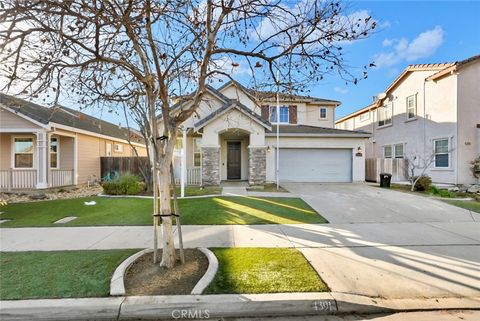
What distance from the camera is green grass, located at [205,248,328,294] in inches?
147

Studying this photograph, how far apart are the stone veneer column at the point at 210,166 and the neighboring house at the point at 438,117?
12.7m

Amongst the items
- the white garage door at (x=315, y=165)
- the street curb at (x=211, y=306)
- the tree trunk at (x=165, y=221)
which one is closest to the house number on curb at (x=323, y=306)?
the street curb at (x=211, y=306)

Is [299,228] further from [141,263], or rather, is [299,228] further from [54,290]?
[54,290]

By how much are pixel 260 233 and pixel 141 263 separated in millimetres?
2914

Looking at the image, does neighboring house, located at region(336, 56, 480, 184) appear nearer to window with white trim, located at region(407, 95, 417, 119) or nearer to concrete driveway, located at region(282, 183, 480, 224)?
window with white trim, located at region(407, 95, 417, 119)

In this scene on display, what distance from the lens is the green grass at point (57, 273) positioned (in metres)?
3.66

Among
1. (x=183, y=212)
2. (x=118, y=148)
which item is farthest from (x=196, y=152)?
(x=118, y=148)

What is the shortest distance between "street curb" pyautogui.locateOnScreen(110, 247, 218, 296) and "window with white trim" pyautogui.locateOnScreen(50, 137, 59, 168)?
1407cm

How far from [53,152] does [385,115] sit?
24133 millimetres

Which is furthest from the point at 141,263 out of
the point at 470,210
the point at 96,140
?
the point at 96,140

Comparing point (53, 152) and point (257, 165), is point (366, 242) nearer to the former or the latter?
point (257, 165)

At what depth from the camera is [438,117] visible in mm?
16109

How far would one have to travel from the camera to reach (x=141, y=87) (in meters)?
5.80

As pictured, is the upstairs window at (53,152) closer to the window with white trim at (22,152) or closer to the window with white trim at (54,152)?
the window with white trim at (54,152)
